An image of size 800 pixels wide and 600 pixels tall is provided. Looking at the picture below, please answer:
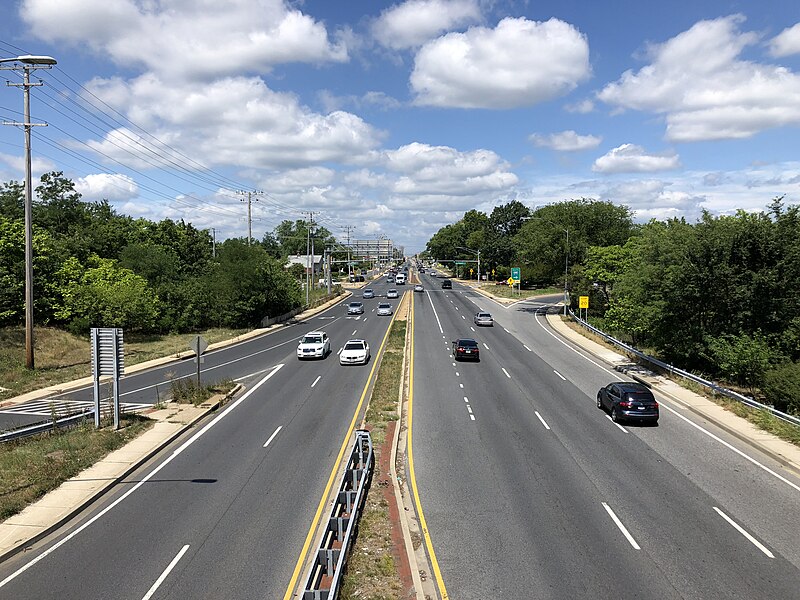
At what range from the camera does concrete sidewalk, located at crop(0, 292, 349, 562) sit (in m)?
12.4

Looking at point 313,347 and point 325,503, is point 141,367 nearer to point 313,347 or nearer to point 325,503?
point 313,347

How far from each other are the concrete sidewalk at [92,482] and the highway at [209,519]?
295 mm

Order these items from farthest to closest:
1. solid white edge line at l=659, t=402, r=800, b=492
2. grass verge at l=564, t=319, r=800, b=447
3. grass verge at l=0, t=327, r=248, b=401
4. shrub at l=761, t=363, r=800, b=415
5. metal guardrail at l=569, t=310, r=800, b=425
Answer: grass verge at l=0, t=327, r=248, b=401, shrub at l=761, t=363, r=800, b=415, metal guardrail at l=569, t=310, r=800, b=425, grass verge at l=564, t=319, r=800, b=447, solid white edge line at l=659, t=402, r=800, b=492

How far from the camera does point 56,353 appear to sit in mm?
41500

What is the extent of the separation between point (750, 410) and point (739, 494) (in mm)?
10611

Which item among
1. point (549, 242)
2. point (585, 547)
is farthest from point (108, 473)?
point (549, 242)

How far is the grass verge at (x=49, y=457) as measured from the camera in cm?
1430

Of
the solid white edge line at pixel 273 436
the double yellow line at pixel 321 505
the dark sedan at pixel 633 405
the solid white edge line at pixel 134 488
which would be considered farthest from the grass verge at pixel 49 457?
the dark sedan at pixel 633 405

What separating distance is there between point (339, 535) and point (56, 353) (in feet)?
124

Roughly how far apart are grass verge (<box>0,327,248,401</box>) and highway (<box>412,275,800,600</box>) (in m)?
21.1

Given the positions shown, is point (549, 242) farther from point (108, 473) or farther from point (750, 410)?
point (108, 473)

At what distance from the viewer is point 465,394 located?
1103 inches

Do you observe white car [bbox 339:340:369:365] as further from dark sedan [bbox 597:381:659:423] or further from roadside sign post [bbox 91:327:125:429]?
dark sedan [bbox 597:381:659:423]

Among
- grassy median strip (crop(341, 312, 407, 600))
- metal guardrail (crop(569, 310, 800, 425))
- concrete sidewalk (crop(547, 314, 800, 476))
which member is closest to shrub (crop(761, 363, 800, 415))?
metal guardrail (crop(569, 310, 800, 425))
